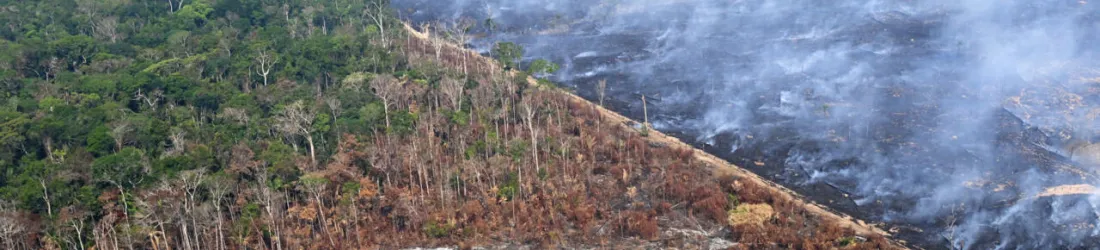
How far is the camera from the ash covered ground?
5484cm

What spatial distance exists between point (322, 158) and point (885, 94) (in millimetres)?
35066

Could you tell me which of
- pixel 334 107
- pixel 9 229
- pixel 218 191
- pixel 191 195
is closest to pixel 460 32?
pixel 334 107

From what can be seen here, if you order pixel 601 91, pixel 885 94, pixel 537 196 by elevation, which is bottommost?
pixel 601 91

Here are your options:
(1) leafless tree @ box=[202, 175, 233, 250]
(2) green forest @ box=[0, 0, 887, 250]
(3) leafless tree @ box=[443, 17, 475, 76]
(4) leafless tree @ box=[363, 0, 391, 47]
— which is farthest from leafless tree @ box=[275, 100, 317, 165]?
(4) leafless tree @ box=[363, 0, 391, 47]

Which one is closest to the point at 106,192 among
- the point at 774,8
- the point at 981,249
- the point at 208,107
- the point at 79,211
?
the point at 79,211

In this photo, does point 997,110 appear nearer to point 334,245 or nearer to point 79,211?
point 334,245

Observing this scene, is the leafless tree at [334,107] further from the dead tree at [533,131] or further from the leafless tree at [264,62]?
the dead tree at [533,131]

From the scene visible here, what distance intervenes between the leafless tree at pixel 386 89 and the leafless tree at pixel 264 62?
8732 millimetres

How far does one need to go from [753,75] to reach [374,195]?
3242cm

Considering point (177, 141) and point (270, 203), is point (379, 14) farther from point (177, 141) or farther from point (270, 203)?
point (270, 203)

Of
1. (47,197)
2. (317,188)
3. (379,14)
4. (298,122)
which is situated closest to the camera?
(47,197)

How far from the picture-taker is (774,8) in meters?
93.7

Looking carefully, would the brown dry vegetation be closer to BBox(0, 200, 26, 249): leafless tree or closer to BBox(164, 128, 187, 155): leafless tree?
BBox(164, 128, 187, 155): leafless tree

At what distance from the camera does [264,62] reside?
7612 centimetres
